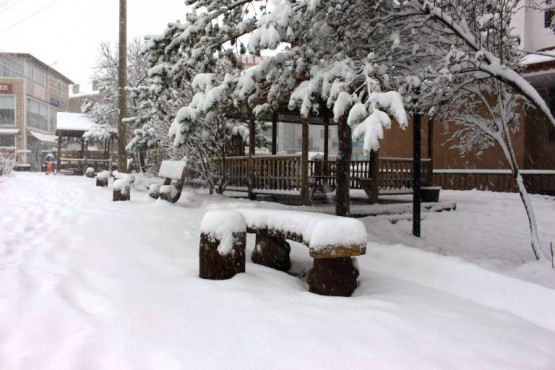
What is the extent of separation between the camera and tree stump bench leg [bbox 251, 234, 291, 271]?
4754 millimetres

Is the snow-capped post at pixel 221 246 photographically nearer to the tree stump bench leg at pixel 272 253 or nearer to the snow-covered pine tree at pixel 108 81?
the tree stump bench leg at pixel 272 253

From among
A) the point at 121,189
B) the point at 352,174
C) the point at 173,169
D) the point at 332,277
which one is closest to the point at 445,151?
the point at 352,174

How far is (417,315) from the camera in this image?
327 cm

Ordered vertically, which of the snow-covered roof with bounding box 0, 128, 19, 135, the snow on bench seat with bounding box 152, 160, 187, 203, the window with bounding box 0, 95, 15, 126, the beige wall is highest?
the window with bounding box 0, 95, 15, 126

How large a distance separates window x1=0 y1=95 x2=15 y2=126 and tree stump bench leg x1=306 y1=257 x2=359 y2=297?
46.2 meters

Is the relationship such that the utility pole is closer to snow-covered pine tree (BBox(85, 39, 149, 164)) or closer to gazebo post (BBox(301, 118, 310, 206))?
gazebo post (BBox(301, 118, 310, 206))

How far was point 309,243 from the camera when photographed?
362cm

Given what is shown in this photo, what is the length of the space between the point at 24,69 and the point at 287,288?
4857cm

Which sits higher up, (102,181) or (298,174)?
(298,174)

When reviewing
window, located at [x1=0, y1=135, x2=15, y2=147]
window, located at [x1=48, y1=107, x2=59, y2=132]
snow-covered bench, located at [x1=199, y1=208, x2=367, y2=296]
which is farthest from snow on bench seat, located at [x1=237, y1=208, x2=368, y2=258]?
window, located at [x1=48, y1=107, x2=59, y2=132]

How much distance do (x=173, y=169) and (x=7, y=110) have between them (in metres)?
40.1

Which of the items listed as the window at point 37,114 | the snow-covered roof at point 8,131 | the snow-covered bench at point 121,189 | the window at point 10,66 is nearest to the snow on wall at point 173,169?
the snow-covered bench at point 121,189

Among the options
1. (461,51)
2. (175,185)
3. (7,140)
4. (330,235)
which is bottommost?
(330,235)

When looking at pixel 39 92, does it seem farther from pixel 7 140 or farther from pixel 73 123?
pixel 73 123
